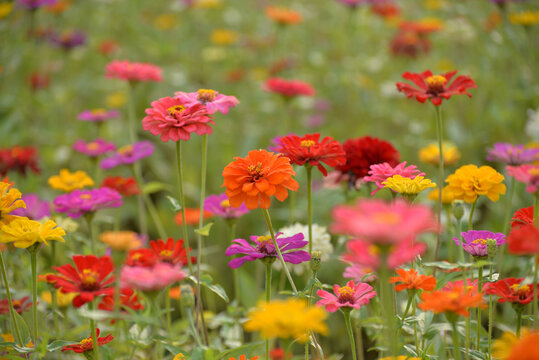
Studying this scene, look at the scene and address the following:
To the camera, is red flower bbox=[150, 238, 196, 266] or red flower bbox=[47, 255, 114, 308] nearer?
red flower bbox=[47, 255, 114, 308]

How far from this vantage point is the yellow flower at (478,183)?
1.07 meters

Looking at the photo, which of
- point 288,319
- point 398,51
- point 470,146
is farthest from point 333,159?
point 398,51

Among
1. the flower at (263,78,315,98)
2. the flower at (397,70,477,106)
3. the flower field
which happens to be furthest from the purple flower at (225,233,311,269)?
the flower at (263,78,315,98)

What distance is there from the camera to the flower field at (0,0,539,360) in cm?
94

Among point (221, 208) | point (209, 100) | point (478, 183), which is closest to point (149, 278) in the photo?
point (209, 100)

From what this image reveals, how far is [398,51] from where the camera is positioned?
3047 mm

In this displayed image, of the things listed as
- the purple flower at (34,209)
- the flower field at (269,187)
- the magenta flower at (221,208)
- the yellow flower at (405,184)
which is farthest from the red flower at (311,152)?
the purple flower at (34,209)

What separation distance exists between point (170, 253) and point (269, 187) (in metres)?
0.41

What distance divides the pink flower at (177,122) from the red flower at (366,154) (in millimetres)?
475

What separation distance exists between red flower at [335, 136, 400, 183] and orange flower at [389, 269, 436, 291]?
414 millimetres

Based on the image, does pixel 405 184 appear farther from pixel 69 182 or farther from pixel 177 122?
pixel 69 182

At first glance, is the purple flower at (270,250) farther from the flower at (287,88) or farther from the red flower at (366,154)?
the flower at (287,88)

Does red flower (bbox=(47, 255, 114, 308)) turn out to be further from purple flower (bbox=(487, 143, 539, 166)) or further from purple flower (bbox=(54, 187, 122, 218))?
purple flower (bbox=(487, 143, 539, 166))

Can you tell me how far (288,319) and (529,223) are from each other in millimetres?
597
